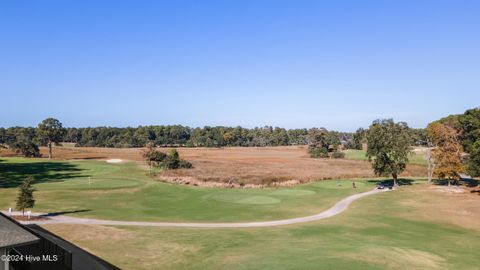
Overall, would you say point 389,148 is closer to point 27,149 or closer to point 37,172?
point 37,172

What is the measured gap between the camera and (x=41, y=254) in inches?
752

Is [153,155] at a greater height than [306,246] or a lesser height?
greater

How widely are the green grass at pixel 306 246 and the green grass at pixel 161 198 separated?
794cm

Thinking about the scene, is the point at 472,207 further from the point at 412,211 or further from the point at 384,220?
the point at 384,220

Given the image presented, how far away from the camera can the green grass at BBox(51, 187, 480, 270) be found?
27.6 m

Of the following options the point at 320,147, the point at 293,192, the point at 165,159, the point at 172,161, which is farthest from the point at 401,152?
the point at 320,147

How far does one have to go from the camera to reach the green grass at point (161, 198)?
1870 inches

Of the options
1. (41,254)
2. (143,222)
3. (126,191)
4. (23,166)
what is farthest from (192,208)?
(23,166)

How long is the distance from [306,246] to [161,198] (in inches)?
1250

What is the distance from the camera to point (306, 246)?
31.8m

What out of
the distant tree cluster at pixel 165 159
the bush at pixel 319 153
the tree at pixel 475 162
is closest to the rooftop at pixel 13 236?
the tree at pixel 475 162

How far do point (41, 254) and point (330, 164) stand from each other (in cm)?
9636

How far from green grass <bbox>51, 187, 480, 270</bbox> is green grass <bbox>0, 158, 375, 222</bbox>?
7.94 m

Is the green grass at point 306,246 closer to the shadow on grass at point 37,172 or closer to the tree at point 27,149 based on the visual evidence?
the shadow on grass at point 37,172
